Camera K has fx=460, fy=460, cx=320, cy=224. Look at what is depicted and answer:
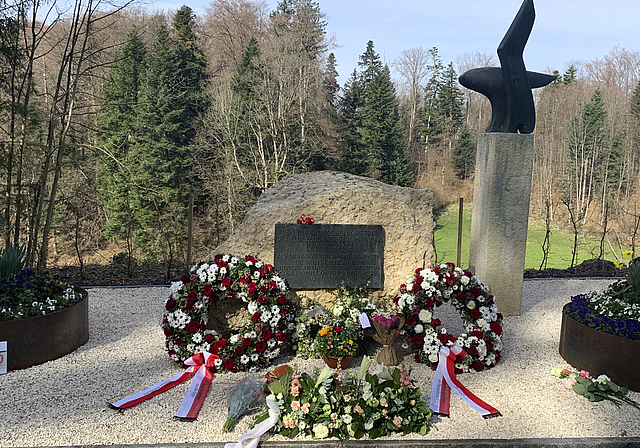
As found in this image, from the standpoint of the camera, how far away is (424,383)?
3885 millimetres

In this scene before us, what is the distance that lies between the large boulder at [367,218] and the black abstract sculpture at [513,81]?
1.57 m

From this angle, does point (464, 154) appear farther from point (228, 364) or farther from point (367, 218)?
point (228, 364)

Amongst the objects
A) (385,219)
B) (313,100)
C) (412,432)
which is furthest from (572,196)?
(412,432)

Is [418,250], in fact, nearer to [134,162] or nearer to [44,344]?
[44,344]

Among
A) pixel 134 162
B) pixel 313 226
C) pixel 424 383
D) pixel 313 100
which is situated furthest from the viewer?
pixel 313 100

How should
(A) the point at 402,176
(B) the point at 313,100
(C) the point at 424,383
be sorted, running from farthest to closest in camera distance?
(A) the point at 402,176 → (B) the point at 313,100 → (C) the point at 424,383

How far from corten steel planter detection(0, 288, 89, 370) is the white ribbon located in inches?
90.8

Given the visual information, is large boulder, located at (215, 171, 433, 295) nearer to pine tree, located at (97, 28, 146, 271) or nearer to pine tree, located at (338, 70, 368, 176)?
pine tree, located at (97, 28, 146, 271)

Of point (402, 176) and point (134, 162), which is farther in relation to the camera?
point (402, 176)

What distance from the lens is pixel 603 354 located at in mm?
3891

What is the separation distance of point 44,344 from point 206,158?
16236 millimetres

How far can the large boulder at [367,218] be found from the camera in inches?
194

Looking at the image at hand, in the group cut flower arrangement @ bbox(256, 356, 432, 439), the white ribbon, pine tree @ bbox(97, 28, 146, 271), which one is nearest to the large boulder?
cut flower arrangement @ bbox(256, 356, 432, 439)

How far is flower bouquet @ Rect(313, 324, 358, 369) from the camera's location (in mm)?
4004
